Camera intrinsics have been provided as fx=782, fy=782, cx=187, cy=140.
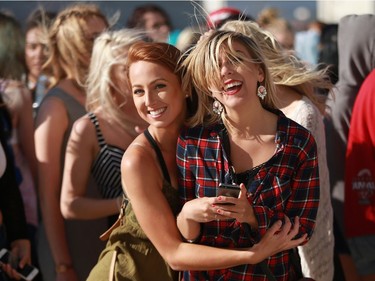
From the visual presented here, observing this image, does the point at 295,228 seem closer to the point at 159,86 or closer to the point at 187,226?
the point at 187,226

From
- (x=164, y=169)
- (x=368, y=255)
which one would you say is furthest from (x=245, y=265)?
(x=368, y=255)

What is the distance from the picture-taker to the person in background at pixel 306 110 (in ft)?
9.52

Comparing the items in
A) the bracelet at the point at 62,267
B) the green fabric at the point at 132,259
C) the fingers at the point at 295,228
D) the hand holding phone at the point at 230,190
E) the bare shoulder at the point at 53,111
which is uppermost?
the bare shoulder at the point at 53,111

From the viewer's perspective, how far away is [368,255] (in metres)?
3.30

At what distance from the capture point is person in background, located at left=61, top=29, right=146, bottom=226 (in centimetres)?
342

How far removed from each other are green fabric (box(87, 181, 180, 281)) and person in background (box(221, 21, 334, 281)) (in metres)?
0.59

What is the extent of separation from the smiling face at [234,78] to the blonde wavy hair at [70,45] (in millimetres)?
1654

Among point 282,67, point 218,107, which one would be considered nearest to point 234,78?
point 218,107

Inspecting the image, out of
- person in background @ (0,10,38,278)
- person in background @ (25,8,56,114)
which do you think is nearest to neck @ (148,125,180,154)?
person in background @ (0,10,38,278)

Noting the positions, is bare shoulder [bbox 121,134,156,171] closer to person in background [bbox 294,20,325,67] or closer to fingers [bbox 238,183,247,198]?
fingers [bbox 238,183,247,198]

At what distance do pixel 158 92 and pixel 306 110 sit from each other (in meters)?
0.65

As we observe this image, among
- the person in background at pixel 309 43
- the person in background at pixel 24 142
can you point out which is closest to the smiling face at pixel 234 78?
the person in background at pixel 24 142

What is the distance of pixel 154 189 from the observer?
2467 millimetres

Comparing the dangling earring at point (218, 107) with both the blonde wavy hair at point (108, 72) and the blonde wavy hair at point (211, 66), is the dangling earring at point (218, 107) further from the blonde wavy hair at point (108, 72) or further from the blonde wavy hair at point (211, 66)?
the blonde wavy hair at point (108, 72)
